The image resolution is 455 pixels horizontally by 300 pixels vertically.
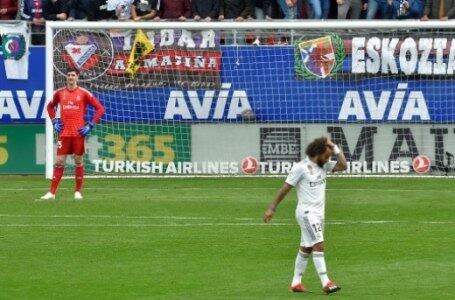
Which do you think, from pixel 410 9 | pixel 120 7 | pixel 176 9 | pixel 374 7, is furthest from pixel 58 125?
pixel 410 9

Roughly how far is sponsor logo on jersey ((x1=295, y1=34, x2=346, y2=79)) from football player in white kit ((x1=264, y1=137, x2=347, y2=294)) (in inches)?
588

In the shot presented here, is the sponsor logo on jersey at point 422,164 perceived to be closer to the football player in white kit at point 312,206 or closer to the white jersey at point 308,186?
the football player in white kit at point 312,206

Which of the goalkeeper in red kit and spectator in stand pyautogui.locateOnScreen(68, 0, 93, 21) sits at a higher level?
spectator in stand pyautogui.locateOnScreen(68, 0, 93, 21)

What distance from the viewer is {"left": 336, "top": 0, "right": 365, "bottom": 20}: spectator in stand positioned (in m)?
32.4

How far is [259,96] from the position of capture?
31.0 meters

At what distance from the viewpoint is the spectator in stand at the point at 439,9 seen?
31.8 meters

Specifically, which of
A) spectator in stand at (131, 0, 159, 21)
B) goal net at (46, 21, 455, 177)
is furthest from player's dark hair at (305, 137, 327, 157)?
spectator in stand at (131, 0, 159, 21)

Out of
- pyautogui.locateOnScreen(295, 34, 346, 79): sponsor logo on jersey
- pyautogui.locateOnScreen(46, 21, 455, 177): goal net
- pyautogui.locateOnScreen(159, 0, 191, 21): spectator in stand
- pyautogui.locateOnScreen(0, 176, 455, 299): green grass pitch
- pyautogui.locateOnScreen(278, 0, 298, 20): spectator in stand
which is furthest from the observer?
pyautogui.locateOnScreen(159, 0, 191, 21): spectator in stand

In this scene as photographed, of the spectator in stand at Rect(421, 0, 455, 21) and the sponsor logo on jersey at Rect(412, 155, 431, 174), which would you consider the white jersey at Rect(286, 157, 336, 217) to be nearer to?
the sponsor logo on jersey at Rect(412, 155, 431, 174)

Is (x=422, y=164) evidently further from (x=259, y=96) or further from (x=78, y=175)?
(x=78, y=175)

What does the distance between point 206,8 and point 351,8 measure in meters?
3.44

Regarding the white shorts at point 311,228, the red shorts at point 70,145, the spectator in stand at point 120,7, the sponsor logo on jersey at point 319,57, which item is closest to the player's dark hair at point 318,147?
the white shorts at point 311,228

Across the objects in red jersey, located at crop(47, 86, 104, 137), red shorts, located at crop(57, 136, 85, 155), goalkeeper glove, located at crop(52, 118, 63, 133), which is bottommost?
red shorts, located at crop(57, 136, 85, 155)

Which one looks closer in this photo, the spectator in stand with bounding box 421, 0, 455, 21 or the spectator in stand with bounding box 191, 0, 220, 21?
the spectator in stand with bounding box 421, 0, 455, 21
